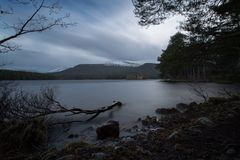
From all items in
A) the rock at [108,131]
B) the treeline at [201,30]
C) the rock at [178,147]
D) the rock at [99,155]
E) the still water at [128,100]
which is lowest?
the still water at [128,100]

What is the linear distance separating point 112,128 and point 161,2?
593cm

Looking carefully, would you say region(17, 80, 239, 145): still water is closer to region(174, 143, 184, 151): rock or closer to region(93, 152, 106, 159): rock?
region(93, 152, 106, 159): rock

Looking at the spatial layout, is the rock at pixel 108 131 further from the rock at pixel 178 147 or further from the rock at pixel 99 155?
the rock at pixel 178 147

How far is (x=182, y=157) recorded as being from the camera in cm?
612

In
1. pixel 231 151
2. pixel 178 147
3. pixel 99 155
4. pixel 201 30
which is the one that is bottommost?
pixel 99 155

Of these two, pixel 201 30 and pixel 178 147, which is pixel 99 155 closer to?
pixel 178 147

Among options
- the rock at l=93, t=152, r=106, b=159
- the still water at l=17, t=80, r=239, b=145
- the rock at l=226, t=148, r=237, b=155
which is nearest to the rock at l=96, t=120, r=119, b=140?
the still water at l=17, t=80, r=239, b=145

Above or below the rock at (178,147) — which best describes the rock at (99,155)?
below

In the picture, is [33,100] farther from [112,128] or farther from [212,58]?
[212,58]

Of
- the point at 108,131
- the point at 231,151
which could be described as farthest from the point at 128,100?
the point at 231,151

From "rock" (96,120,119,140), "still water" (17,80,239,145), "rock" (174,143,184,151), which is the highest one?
"rock" (174,143,184,151)

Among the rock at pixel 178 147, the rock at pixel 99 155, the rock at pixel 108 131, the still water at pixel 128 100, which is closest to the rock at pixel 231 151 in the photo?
the rock at pixel 178 147


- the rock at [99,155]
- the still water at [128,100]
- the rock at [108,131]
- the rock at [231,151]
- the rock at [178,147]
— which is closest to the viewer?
the rock at [231,151]

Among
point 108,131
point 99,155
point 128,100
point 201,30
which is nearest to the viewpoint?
point 99,155
